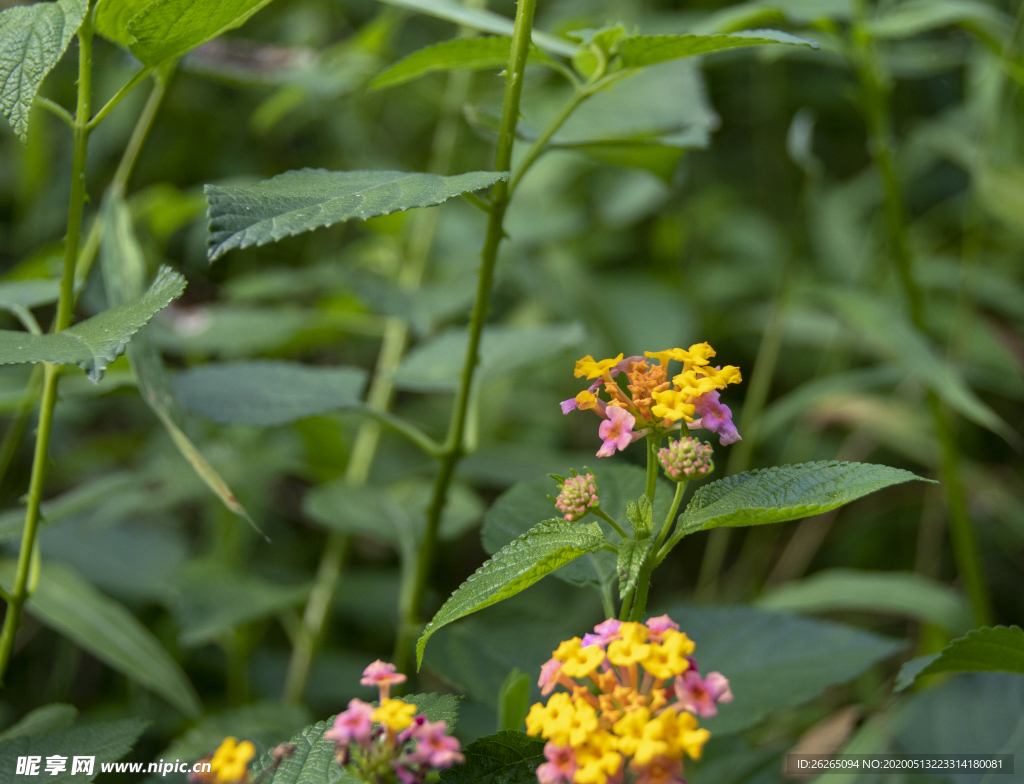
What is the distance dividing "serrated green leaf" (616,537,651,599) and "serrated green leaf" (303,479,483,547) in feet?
1.35

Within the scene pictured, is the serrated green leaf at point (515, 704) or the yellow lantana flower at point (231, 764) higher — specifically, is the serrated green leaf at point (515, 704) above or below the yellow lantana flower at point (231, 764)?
above

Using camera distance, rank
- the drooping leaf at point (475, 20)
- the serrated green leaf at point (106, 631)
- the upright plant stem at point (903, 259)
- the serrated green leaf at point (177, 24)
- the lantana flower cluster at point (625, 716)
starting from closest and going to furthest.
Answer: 1. the lantana flower cluster at point (625, 716)
2. the serrated green leaf at point (177, 24)
3. the drooping leaf at point (475, 20)
4. the serrated green leaf at point (106, 631)
5. the upright plant stem at point (903, 259)

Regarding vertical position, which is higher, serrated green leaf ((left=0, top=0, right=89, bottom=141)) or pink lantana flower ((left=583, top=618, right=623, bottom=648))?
serrated green leaf ((left=0, top=0, right=89, bottom=141))

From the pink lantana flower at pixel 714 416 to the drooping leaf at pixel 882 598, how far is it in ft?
1.50

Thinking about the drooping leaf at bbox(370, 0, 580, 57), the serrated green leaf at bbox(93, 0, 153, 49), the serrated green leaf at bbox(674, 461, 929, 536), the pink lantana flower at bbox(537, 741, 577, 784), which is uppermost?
the drooping leaf at bbox(370, 0, 580, 57)

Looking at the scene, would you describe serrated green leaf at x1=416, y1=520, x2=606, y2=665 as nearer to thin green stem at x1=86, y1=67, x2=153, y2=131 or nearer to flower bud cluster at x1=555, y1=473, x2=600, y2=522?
flower bud cluster at x1=555, y1=473, x2=600, y2=522

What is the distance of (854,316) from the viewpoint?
852 millimetres

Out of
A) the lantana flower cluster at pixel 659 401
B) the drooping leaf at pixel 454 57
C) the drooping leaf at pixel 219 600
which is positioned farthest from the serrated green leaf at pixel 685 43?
the drooping leaf at pixel 219 600

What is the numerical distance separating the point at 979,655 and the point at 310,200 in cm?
46

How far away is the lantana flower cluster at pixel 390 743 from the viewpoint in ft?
1.09

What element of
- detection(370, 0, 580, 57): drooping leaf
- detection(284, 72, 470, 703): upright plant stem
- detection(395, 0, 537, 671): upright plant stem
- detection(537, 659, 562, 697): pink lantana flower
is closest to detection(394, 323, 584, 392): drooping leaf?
→ detection(284, 72, 470, 703): upright plant stem

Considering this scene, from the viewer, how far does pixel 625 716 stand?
0.33 m

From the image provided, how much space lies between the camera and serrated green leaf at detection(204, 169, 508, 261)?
1.20 feet

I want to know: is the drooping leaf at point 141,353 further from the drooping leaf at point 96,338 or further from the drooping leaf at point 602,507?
the drooping leaf at point 602,507
